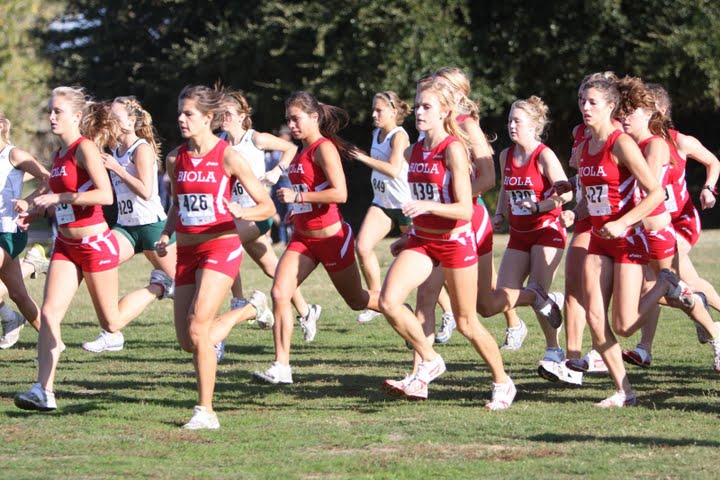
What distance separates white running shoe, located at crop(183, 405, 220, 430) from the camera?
6949 millimetres

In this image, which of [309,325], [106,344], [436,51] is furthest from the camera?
[436,51]

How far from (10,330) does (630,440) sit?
5995 millimetres

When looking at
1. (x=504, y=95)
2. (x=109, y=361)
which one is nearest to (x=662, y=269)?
(x=109, y=361)

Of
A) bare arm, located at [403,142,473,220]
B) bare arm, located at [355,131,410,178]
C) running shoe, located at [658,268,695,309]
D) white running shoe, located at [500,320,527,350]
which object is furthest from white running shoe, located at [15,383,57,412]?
white running shoe, located at [500,320,527,350]

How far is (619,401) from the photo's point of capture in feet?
24.5

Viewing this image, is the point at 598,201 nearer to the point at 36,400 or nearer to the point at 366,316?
the point at 36,400

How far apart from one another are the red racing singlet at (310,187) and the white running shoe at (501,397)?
1.70 meters

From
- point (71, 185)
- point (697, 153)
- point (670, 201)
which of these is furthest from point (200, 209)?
point (697, 153)

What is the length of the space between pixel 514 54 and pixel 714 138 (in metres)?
5.35

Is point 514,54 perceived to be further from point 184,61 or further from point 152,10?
point 152,10

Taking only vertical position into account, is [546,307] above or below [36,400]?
above

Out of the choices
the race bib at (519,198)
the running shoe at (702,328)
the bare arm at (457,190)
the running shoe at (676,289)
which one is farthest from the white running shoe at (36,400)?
the running shoe at (702,328)

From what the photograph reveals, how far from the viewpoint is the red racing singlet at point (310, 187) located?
27.4 feet

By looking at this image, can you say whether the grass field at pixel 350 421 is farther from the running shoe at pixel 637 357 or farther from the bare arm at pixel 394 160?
the bare arm at pixel 394 160
